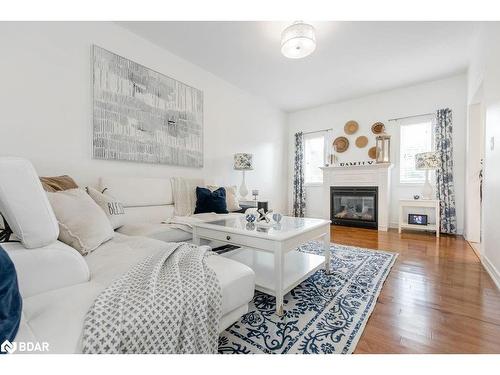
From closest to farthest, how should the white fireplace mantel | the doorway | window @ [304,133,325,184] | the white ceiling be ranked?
1. the white ceiling
2. the doorway
3. the white fireplace mantel
4. window @ [304,133,325,184]

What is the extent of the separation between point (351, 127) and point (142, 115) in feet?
13.0

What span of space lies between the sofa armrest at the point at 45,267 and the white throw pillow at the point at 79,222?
0.37 metres

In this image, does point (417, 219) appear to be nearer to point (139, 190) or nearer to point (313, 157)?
Result: point (313, 157)

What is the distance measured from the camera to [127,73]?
2723 mm

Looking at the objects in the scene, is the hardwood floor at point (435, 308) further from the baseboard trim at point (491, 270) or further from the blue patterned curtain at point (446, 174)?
the blue patterned curtain at point (446, 174)

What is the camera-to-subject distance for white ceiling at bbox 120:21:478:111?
8.70ft

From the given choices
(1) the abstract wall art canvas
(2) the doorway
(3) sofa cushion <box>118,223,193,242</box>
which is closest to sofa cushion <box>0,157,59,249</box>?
(3) sofa cushion <box>118,223,193,242</box>

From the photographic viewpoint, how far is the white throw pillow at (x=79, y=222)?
4.26 ft

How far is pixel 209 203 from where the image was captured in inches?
116

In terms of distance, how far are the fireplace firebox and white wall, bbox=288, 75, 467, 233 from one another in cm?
31

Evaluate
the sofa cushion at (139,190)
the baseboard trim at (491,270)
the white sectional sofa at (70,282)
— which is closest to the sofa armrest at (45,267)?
the white sectional sofa at (70,282)

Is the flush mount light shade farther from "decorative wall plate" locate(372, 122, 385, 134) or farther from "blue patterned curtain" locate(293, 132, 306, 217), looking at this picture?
"blue patterned curtain" locate(293, 132, 306, 217)

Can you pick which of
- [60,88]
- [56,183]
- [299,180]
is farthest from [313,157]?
[56,183]
